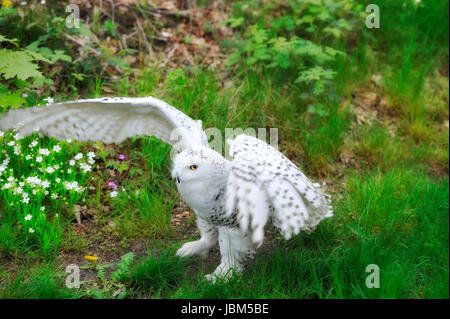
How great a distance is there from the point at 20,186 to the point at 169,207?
117 centimetres

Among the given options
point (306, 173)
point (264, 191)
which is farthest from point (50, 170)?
point (306, 173)

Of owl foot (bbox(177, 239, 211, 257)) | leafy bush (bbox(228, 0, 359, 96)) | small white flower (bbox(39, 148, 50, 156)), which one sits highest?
leafy bush (bbox(228, 0, 359, 96))

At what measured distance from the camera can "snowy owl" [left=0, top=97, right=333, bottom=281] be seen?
2605mm

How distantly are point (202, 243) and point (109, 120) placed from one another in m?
1.15

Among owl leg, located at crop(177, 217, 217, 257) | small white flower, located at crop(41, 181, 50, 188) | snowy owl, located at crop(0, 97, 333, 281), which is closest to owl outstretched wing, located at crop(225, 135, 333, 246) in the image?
snowy owl, located at crop(0, 97, 333, 281)

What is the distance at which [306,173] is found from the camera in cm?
471

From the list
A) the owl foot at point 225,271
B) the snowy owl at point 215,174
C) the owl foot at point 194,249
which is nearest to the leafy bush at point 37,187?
the snowy owl at point 215,174

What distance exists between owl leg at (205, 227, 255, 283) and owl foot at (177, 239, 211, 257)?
0.98 feet

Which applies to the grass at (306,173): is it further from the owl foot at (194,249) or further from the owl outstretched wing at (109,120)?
the owl outstretched wing at (109,120)
